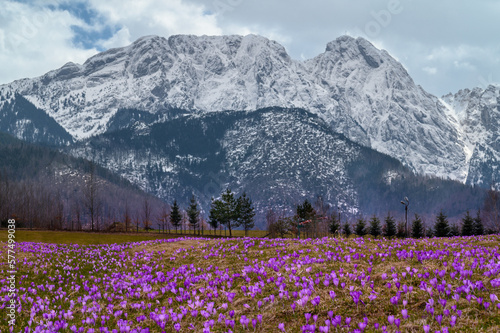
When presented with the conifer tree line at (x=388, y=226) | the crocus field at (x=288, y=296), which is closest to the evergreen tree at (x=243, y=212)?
the conifer tree line at (x=388, y=226)

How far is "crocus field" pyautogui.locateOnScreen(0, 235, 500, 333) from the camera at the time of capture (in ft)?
23.7

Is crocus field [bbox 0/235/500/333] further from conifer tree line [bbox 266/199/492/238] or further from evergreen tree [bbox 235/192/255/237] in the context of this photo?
evergreen tree [bbox 235/192/255/237]

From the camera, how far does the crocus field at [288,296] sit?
284 inches

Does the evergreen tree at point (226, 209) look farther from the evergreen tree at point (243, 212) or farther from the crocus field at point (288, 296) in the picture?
the crocus field at point (288, 296)

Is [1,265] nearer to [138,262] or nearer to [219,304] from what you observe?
[138,262]

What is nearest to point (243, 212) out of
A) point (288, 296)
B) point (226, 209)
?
point (226, 209)

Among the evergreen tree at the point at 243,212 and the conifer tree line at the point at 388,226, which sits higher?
the evergreen tree at the point at 243,212

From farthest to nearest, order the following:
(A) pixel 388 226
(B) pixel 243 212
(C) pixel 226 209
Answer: (B) pixel 243 212, (C) pixel 226 209, (A) pixel 388 226

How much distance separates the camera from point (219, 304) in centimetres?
971

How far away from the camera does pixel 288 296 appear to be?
9094 mm

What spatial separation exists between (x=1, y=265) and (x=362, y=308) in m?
17.3

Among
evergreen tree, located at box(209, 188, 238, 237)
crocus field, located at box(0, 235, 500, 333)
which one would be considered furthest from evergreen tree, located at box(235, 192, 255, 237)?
crocus field, located at box(0, 235, 500, 333)

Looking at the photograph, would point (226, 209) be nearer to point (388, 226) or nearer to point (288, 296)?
point (388, 226)

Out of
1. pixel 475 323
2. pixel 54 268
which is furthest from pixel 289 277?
pixel 54 268
